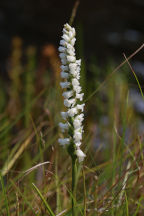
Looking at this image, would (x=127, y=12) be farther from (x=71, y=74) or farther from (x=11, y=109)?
(x=71, y=74)

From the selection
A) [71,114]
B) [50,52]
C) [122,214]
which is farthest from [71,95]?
[50,52]

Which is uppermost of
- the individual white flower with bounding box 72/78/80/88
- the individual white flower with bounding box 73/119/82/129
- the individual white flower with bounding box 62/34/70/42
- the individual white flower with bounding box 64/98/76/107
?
the individual white flower with bounding box 62/34/70/42

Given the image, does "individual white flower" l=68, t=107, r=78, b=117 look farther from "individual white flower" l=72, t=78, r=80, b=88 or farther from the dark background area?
the dark background area

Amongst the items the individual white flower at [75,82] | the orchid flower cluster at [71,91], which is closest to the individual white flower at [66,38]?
the orchid flower cluster at [71,91]

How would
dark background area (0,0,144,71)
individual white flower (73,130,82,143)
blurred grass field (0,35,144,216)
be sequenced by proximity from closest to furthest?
individual white flower (73,130,82,143), blurred grass field (0,35,144,216), dark background area (0,0,144,71)

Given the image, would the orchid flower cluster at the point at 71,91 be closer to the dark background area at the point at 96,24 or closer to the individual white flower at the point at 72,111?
the individual white flower at the point at 72,111

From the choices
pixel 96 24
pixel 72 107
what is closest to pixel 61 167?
pixel 72 107

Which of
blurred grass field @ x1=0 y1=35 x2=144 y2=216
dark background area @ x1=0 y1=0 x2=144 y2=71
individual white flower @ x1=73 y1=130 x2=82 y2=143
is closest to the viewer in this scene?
individual white flower @ x1=73 y1=130 x2=82 y2=143

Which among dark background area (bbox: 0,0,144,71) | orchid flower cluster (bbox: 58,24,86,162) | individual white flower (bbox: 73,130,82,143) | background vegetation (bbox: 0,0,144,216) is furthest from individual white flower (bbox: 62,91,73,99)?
dark background area (bbox: 0,0,144,71)

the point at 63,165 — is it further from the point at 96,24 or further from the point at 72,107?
the point at 96,24
